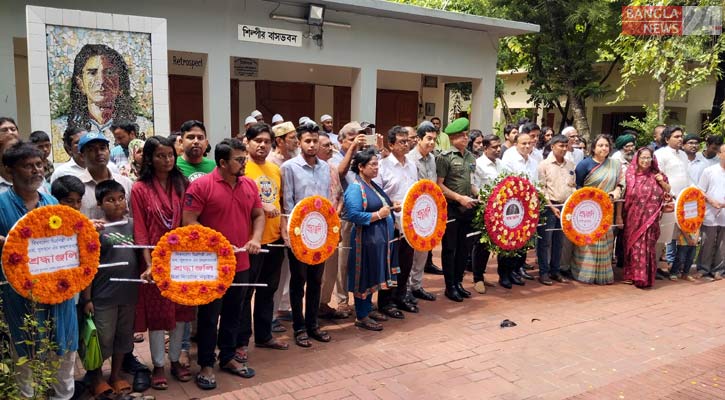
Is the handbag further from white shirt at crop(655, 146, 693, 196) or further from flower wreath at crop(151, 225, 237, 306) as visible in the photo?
white shirt at crop(655, 146, 693, 196)

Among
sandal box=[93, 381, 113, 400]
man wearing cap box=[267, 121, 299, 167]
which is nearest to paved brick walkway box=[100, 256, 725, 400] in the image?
sandal box=[93, 381, 113, 400]

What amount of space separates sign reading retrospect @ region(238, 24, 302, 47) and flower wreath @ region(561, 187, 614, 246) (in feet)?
17.8

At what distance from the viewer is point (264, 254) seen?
14.7 ft

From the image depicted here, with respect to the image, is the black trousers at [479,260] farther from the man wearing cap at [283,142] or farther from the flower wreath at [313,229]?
the man wearing cap at [283,142]

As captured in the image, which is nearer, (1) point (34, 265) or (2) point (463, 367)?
(1) point (34, 265)

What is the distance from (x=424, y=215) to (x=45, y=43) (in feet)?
14.3

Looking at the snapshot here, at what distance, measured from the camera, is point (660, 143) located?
8.77 metres

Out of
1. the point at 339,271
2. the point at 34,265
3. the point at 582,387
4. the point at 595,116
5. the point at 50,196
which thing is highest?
the point at 595,116

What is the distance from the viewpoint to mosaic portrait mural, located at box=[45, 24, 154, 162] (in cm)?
591

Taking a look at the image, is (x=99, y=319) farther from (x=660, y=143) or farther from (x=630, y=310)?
(x=660, y=143)

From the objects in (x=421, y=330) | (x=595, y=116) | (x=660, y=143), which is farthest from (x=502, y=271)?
(x=595, y=116)

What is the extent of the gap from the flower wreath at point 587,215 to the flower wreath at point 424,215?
181 cm

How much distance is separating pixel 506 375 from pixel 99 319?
9.98ft

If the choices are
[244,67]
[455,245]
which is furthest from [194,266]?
[244,67]
